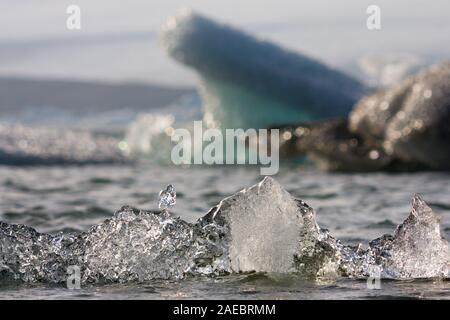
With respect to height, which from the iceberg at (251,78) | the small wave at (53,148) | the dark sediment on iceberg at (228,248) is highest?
the iceberg at (251,78)

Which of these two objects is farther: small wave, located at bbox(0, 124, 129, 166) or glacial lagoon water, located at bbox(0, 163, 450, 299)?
small wave, located at bbox(0, 124, 129, 166)

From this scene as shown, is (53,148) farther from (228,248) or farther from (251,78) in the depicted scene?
(228,248)

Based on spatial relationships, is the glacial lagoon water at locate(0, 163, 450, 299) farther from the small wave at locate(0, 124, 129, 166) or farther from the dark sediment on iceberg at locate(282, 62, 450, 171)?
the small wave at locate(0, 124, 129, 166)

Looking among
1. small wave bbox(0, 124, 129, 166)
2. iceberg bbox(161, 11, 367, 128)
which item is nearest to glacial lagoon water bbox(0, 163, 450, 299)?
small wave bbox(0, 124, 129, 166)

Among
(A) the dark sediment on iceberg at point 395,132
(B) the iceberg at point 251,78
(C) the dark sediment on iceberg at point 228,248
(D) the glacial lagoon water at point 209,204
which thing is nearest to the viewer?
(D) the glacial lagoon water at point 209,204

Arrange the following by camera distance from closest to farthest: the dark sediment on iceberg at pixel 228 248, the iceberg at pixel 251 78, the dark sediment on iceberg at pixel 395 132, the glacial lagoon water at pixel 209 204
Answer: the glacial lagoon water at pixel 209 204 → the dark sediment on iceberg at pixel 228 248 → the dark sediment on iceberg at pixel 395 132 → the iceberg at pixel 251 78

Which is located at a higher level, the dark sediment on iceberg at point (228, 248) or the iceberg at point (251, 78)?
the iceberg at point (251, 78)

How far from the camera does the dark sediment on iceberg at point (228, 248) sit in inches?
204

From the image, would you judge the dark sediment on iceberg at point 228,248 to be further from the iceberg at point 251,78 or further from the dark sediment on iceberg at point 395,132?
the iceberg at point 251,78

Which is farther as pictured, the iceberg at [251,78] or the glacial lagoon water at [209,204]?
the iceberg at [251,78]

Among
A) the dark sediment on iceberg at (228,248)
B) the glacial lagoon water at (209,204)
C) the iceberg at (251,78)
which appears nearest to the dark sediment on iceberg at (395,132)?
the glacial lagoon water at (209,204)

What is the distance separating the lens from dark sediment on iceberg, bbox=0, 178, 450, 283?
519 cm
